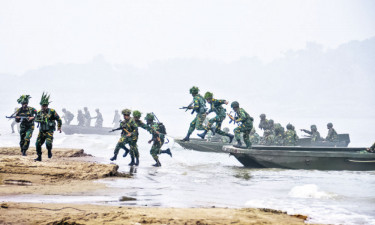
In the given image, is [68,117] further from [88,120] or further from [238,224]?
[238,224]

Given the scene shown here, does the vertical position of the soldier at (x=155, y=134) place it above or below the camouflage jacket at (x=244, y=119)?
below

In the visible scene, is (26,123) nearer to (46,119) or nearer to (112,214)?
(46,119)

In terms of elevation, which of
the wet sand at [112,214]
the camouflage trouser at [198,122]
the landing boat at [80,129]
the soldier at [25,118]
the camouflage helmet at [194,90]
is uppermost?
the camouflage helmet at [194,90]

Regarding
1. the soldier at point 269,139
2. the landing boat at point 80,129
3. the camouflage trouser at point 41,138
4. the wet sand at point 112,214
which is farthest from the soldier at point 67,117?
the wet sand at point 112,214

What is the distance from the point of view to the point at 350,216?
20.4ft

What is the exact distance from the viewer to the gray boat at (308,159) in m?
13.2

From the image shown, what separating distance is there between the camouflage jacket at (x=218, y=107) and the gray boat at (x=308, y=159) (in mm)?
1391

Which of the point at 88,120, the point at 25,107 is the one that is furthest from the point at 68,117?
the point at 25,107

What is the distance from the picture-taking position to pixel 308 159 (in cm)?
1346

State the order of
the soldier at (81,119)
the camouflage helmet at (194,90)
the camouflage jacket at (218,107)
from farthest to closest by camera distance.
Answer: the soldier at (81,119) → the camouflage helmet at (194,90) → the camouflage jacket at (218,107)

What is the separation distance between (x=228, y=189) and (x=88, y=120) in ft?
120

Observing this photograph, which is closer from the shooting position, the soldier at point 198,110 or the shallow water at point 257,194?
the shallow water at point 257,194

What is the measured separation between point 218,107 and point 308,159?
→ 12.4ft

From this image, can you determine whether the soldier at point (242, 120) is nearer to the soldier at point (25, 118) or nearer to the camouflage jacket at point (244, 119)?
the camouflage jacket at point (244, 119)
